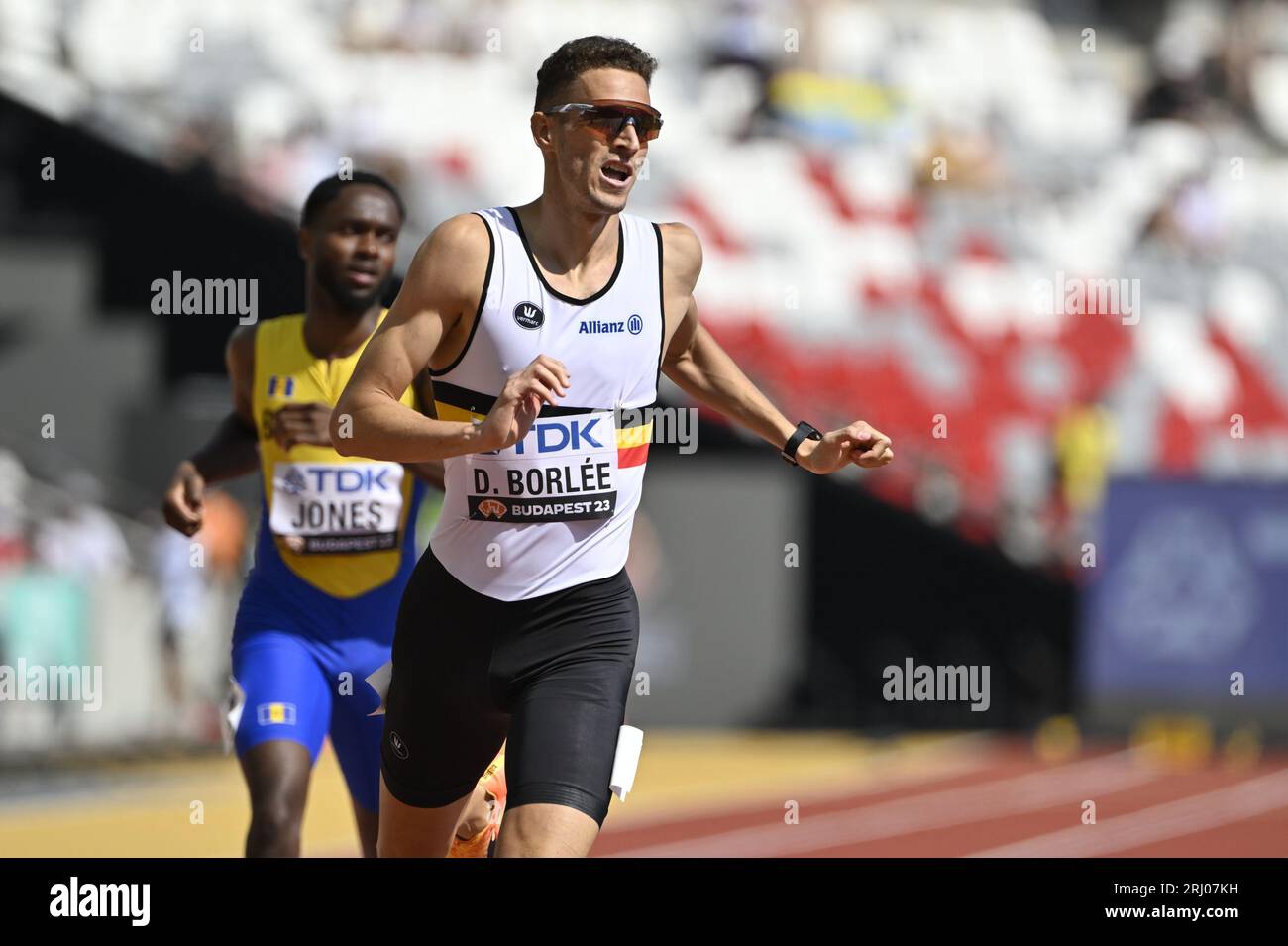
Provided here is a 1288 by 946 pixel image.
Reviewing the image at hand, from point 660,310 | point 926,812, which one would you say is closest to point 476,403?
point 660,310

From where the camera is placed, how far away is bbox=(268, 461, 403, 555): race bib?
6367 millimetres

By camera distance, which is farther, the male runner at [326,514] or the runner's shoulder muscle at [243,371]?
the runner's shoulder muscle at [243,371]

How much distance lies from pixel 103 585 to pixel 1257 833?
25.6 feet

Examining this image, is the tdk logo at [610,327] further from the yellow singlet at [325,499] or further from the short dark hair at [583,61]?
the yellow singlet at [325,499]

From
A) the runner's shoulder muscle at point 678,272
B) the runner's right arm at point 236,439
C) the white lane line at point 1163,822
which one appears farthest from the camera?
the white lane line at point 1163,822

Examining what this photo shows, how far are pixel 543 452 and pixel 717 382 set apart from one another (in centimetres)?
71

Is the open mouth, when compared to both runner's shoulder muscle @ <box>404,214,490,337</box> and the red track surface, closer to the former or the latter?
runner's shoulder muscle @ <box>404,214,490,337</box>

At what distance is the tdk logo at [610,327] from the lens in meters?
4.83

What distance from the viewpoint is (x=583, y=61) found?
4.81 metres

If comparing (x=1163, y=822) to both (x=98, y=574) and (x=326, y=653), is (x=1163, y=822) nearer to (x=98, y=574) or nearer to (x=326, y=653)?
(x=98, y=574)

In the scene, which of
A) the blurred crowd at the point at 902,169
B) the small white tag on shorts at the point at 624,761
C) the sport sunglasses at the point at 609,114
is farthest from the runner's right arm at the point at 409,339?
the blurred crowd at the point at 902,169

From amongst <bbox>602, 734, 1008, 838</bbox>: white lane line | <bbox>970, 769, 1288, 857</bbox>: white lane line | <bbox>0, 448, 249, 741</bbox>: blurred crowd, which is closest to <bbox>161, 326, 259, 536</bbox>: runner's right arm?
<bbox>0, 448, 249, 741</bbox>: blurred crowd

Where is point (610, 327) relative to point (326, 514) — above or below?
above

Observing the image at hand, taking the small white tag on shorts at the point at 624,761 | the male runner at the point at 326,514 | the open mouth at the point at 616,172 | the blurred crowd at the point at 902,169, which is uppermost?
the blurred crowd at the point at 902,169
